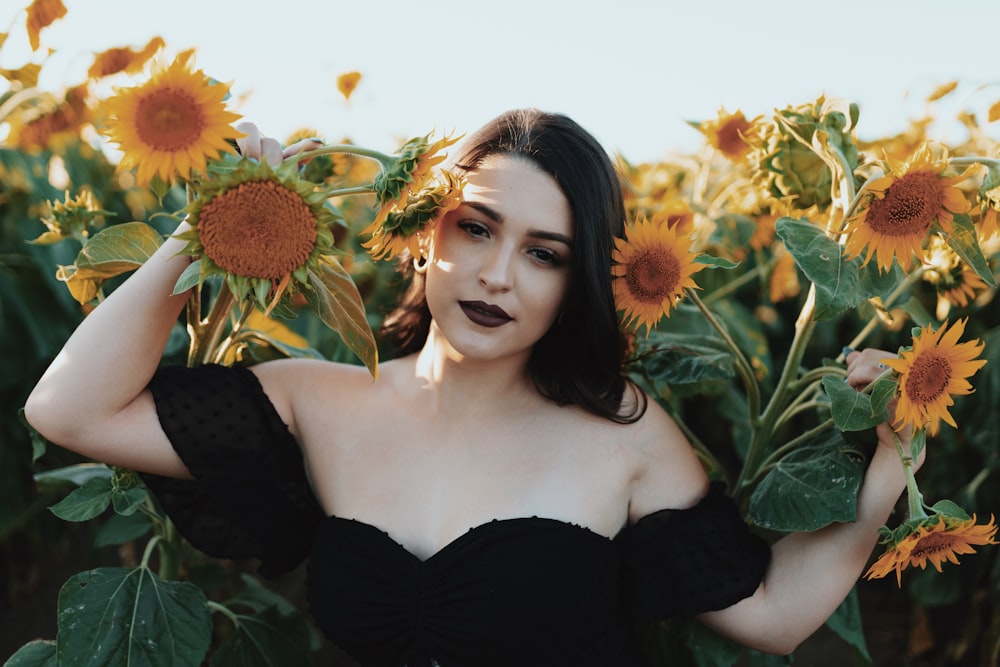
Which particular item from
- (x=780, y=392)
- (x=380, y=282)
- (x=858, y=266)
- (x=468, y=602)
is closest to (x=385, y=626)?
(x=468, y=602)

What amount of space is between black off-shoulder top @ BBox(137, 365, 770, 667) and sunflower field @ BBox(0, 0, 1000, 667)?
→ 8 cm

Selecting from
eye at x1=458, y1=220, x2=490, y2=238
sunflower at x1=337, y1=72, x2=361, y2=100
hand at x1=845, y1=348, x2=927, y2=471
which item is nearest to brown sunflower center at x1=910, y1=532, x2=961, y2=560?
hand at x1=845, y1=348, x2=927, y2=471

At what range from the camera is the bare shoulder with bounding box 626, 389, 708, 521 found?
138 cm

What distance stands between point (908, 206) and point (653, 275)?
32 cm

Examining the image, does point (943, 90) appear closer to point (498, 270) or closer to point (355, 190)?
point (498, 270)

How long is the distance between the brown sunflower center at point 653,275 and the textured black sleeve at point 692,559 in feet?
1.12

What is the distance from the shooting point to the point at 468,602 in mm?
1257

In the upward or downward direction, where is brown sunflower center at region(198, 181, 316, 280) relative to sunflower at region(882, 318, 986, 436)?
upward

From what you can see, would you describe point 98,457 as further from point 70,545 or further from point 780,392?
point 70,545

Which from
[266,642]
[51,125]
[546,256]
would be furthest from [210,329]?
[51,125]

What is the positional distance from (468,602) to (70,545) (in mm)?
1682

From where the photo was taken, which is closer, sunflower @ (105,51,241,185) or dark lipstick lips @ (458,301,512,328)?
sunflower @ (105,51,241,185)

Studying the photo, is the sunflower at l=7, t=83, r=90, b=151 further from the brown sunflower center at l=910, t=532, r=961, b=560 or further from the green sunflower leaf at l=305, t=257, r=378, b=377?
the brown sunflower center at l=910, t=532, r=961, b=560

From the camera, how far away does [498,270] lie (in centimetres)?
122
